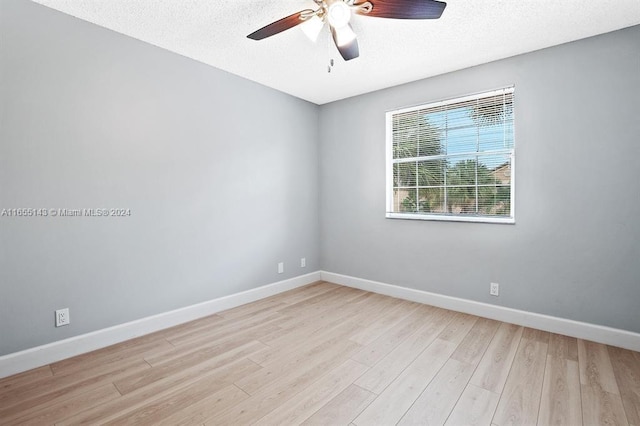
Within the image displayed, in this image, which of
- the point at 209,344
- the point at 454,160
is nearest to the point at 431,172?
the point at 454,160

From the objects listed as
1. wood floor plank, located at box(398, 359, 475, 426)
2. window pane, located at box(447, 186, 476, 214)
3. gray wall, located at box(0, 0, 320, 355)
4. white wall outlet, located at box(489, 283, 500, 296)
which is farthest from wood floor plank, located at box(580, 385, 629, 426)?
gray wall, located at box(0, 0, 320, 355)

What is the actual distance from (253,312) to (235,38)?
265 cm

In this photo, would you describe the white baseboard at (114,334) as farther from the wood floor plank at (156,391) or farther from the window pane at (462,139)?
the window pane at (462,139)

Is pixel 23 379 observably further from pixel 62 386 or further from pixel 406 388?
pixel 406 388

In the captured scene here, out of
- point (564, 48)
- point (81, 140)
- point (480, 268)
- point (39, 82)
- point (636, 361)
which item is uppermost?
point (564, 48)

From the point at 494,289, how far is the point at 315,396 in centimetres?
214

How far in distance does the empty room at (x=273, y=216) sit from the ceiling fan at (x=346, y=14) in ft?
0.05

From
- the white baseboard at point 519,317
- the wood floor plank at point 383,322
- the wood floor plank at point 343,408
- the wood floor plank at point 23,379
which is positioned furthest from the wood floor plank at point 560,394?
the wood floor plank at point 23,379

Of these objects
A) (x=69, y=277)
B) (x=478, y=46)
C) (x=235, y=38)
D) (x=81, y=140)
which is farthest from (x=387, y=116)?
(x=69, y=277)

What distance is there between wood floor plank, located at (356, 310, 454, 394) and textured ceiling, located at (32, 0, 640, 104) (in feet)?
8.47

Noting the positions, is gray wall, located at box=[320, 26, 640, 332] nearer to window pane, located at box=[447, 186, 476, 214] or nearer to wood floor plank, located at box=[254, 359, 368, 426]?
window pane, located at box=[447, 186, 476, 214]

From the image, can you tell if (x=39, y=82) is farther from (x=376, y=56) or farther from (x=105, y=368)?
(x=376, y=56)

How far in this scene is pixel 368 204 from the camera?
389 cm

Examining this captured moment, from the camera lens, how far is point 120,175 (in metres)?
2.48
